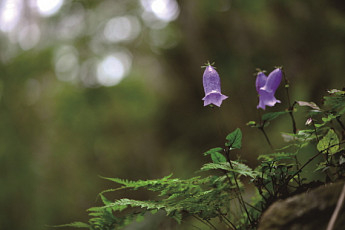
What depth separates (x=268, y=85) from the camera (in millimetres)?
1485

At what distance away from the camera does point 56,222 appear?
6.03 m

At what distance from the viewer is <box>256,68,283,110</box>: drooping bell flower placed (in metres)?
1.46

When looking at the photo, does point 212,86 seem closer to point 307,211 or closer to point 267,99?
point 267,99

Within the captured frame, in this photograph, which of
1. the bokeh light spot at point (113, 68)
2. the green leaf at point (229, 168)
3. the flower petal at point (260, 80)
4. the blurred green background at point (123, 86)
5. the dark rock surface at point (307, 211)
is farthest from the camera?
the bokeh light spot at point (113, 68)

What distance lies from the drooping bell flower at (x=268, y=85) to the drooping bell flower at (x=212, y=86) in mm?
189

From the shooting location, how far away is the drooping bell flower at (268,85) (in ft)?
4.81

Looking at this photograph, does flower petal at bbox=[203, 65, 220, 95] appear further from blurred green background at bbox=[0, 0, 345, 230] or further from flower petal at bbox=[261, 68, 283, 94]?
blurred green background at bbox=[0, 0, 345, 230]

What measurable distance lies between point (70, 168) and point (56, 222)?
1.58 m

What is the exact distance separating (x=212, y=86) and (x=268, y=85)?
27 cm

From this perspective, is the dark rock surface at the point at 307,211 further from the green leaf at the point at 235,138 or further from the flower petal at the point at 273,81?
the flower petal at the point at 273,81

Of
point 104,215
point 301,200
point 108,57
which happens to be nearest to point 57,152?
point 108,57

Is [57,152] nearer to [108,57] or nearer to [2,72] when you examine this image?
[2,72]

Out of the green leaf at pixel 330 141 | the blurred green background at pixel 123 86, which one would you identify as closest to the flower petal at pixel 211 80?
the green leaf at pixel 330 141

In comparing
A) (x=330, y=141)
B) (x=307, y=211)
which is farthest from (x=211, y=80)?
(x=307, y=211)
